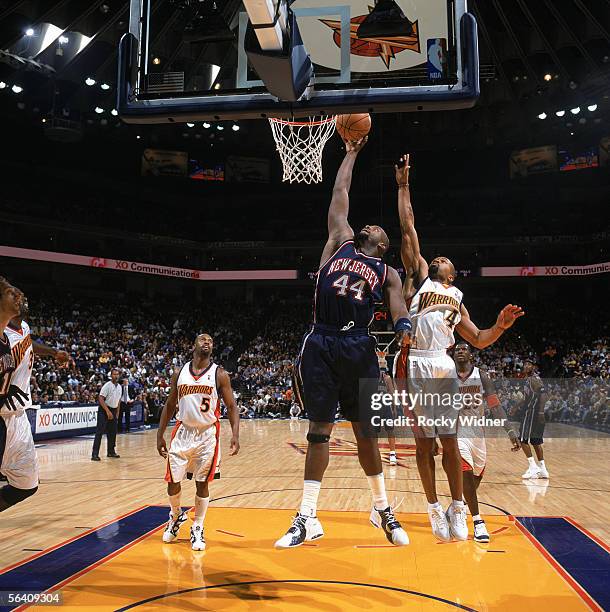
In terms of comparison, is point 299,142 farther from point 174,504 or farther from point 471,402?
point 174,504

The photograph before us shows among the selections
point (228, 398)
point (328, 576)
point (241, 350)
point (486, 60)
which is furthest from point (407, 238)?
point (241, 350)

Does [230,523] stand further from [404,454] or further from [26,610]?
[404,454]

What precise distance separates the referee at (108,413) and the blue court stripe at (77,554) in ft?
17.6

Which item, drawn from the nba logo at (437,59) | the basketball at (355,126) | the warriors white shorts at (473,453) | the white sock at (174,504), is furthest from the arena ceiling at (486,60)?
the warriors white shorts at (473,453)

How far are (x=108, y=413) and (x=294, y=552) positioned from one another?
25.0 ft

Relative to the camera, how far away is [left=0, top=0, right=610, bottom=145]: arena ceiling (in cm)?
1631

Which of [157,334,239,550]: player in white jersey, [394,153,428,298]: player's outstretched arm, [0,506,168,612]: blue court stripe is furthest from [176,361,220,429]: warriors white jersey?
[394,153,428,298]: player's outstretched arm

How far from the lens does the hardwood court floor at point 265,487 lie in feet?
23.4

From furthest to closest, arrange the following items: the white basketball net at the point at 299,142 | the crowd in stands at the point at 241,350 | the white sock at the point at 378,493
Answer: the crowd in stands at the point at 241,350 < the white basketball net at the point at 299,142 < the white sock at the point at 378,493

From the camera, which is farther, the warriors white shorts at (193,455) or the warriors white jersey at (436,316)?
the warriors white shorts at (193,455)

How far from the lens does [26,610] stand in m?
4.12

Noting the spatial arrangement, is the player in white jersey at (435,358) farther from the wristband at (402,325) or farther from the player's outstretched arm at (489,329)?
Answer: the wristband at (402,325)

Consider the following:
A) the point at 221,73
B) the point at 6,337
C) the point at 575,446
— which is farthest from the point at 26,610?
the point at 575,446

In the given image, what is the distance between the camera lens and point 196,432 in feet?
20.3
